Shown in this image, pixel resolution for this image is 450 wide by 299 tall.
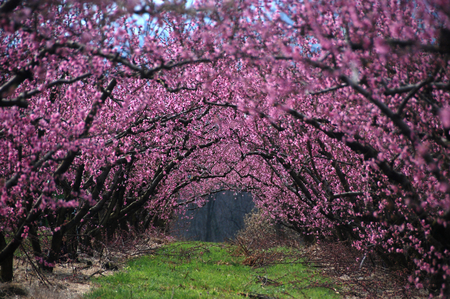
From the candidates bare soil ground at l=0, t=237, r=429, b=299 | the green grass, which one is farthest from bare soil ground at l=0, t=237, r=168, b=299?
the green grass

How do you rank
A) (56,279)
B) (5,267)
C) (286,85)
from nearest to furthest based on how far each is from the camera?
(286,85)
(5,267)
(56,279)

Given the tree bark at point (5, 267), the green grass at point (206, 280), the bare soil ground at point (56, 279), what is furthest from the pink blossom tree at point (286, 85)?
the green grass at point (206, 280)

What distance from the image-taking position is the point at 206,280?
9.88 m

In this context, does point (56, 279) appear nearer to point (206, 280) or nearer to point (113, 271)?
point (113, 271)

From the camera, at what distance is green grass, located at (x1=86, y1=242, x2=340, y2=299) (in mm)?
8055

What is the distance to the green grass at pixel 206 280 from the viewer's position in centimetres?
805

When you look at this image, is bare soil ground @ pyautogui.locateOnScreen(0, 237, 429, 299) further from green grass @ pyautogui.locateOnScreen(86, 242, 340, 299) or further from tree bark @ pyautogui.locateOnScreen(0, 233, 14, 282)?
green grass @ pyautogui.locateOnScreen(86, 242, 340, 299)

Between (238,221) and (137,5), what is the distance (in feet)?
88.0

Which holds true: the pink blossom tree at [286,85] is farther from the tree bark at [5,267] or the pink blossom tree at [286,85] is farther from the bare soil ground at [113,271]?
the bare soil ground at [113,271]

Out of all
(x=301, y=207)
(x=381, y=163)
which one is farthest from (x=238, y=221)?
(x=381, y=163)

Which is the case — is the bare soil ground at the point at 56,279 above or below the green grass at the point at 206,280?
above

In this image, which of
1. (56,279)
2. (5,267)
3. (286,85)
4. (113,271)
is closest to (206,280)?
(113,271)

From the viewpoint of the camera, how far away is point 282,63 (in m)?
4.59

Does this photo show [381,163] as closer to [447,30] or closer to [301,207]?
[447,30]
